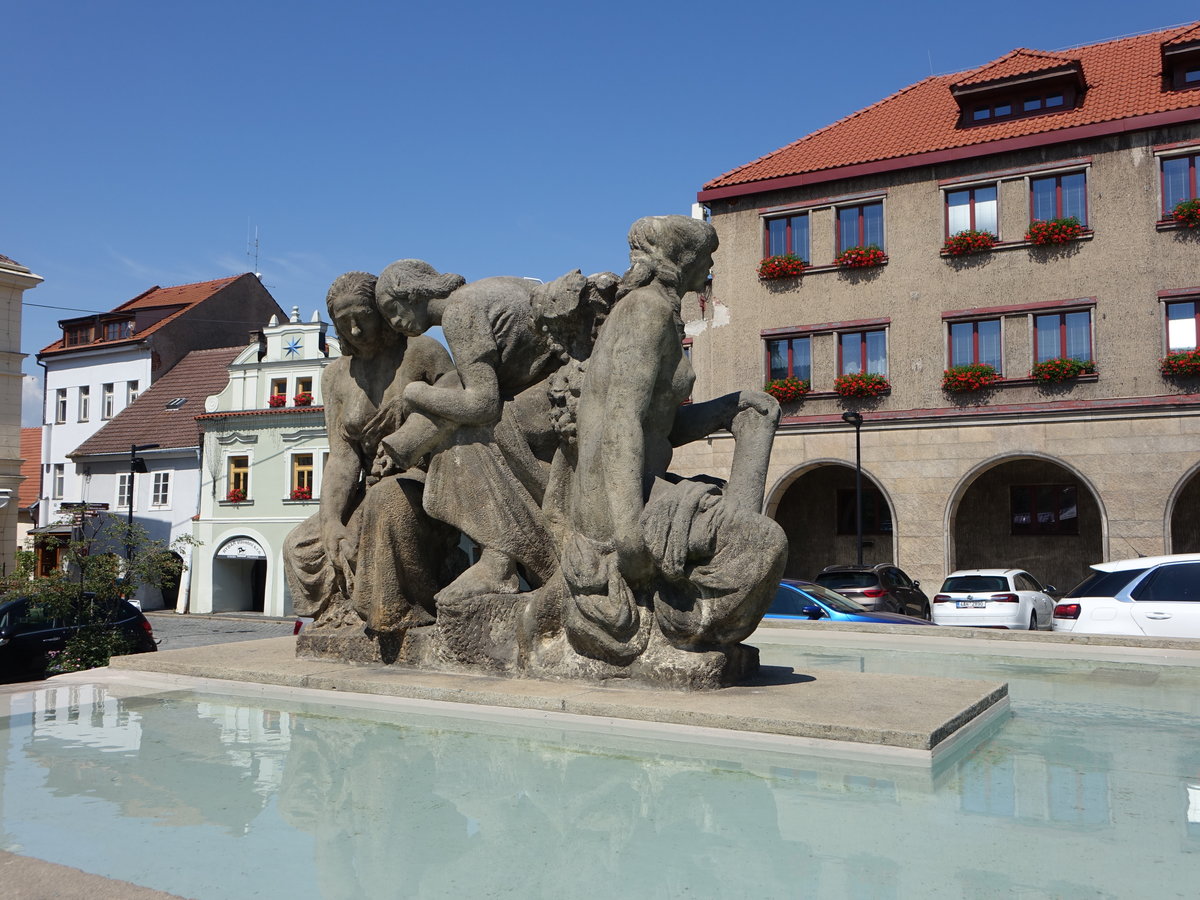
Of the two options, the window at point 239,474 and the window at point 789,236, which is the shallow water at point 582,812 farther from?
the window at point 239,474

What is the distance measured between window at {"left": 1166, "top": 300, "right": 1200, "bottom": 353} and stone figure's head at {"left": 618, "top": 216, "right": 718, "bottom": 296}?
71.7 feet

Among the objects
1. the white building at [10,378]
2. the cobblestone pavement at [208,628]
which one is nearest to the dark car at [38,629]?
the cobblestone pavement at [208,628]

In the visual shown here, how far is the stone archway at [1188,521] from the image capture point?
25219mm

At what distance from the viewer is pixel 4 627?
1160 cm

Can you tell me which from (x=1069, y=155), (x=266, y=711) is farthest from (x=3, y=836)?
(x=1069, y=155)

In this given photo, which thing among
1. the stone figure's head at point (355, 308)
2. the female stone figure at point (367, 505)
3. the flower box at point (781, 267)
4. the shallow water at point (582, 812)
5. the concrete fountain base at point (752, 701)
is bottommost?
the shallow water at point (582, 812)

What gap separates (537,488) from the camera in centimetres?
570

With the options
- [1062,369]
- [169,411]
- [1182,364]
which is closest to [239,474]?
[169,411]

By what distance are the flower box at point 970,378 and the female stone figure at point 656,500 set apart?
21.2 metres

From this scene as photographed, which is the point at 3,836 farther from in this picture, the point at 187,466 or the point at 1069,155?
the point at 187,466

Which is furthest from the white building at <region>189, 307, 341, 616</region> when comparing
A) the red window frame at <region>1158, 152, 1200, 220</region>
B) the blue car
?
the blue car

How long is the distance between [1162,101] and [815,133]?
847cm

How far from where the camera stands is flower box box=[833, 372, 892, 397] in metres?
26.2

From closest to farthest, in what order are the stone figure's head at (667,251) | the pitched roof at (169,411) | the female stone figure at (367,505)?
the stone figure's head at (667,251) < the female stone figure at (367,505) < the pitched roof at (169,411)
